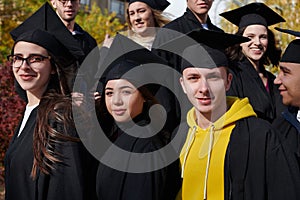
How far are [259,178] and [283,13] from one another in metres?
10.5

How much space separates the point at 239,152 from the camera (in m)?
3.28

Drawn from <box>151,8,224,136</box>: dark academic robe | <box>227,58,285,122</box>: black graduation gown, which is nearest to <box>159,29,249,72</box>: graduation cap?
<box>151,8,224,136</box>: dark academic robe

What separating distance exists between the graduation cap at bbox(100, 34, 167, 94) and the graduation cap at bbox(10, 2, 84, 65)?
0.88 ft

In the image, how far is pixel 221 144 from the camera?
11.1ft

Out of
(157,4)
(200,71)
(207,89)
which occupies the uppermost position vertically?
(157,4)

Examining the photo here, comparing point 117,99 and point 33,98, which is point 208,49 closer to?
point 117,99

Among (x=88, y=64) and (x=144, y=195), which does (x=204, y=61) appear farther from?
(x=88, y=64)

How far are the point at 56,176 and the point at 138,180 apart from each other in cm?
53

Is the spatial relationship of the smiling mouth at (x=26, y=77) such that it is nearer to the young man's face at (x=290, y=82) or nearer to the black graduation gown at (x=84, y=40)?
the young man's face at (x=290, y=82)

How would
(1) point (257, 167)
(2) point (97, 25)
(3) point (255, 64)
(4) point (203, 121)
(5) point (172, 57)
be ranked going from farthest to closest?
(2) point (97, 25) → (3) point (255, 64) → (5) point (172, 57) → (4) point (203, 121) → (1) point (257, 167)

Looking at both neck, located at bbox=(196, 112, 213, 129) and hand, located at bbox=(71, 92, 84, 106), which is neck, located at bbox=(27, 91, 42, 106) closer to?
hand, located at bbox=(71, 92, 84, 106)

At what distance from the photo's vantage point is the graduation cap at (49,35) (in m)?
3.71

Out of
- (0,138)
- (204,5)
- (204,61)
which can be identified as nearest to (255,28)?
(204,5)

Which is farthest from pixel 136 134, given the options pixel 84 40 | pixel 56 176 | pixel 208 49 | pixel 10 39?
pixel 10 39
